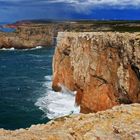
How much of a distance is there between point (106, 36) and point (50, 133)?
1428 inches

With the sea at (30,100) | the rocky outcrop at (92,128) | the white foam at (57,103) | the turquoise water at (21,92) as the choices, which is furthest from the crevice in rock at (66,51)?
the rocky outcrop at (92,128)

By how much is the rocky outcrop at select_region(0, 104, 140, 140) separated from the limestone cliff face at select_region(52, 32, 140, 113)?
2692cm

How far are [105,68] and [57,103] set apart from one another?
12836 millimetres

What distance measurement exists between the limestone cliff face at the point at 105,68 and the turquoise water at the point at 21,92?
679 centimetres

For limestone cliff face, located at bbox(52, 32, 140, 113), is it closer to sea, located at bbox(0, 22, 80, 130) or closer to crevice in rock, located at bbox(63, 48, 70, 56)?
crevice in rock, located at bbox(63, 48, 70, 56)

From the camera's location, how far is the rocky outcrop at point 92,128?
12.6m

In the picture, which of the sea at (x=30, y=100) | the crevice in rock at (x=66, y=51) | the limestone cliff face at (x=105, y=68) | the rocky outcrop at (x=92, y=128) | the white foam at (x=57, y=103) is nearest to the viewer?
the rocky outcrop at (x=92, y=128)

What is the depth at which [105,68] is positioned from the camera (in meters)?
49.2

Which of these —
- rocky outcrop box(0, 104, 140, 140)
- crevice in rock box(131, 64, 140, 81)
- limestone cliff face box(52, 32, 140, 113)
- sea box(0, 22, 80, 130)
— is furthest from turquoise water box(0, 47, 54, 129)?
rocky outcrop box(0, 104, 140, 140)

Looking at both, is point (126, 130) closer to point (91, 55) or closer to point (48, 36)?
point (91, 55)

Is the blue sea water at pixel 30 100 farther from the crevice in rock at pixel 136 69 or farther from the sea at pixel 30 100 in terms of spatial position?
the crevice in rock at pixel 136 69

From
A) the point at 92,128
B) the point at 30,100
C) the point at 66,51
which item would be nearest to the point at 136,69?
the point at 30,100

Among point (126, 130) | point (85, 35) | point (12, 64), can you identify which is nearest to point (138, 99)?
point (85, 35)

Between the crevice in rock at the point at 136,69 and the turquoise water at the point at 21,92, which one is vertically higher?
the crevice in rock at the point at 136,69
